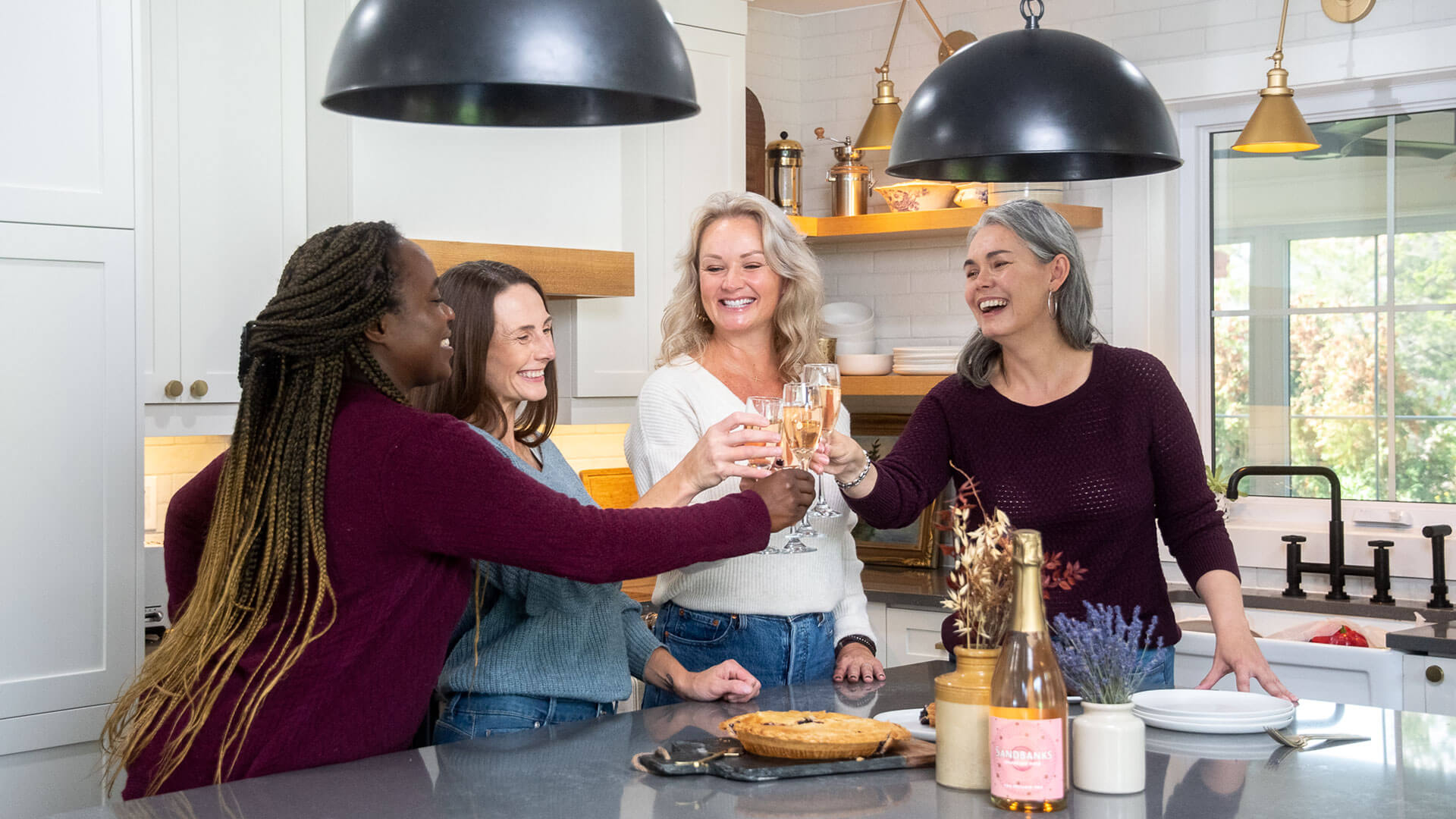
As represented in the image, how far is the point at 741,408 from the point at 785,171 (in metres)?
2.20

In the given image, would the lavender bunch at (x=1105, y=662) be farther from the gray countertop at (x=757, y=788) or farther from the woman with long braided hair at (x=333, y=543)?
the woman with long braided hair at (x=333, y=543)

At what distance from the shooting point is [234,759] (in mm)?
1632

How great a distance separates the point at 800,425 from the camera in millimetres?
1946

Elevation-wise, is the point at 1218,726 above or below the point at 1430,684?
above

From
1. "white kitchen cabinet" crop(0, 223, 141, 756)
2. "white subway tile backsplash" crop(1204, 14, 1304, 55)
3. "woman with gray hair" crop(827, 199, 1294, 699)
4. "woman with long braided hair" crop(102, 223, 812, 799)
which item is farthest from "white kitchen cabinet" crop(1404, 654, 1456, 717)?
"white kitchen cabinet" crop(0, 223, 141, 756)

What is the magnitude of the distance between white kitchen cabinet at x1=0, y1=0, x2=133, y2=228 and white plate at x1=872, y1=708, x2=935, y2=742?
1.64 meters

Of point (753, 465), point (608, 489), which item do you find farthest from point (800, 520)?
point (608, 489)

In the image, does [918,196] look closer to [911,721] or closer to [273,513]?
[911,721]

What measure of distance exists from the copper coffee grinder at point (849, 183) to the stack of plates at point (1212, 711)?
276 cm

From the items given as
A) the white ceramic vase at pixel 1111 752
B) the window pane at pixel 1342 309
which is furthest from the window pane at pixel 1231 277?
the white ceramic vase at pixel 1111 752

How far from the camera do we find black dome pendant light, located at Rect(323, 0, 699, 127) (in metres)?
1.46

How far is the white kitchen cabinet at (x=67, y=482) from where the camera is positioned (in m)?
2.40

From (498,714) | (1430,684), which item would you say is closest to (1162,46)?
(1430,684)

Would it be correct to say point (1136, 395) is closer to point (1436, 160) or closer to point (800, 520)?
point (800, 520)
